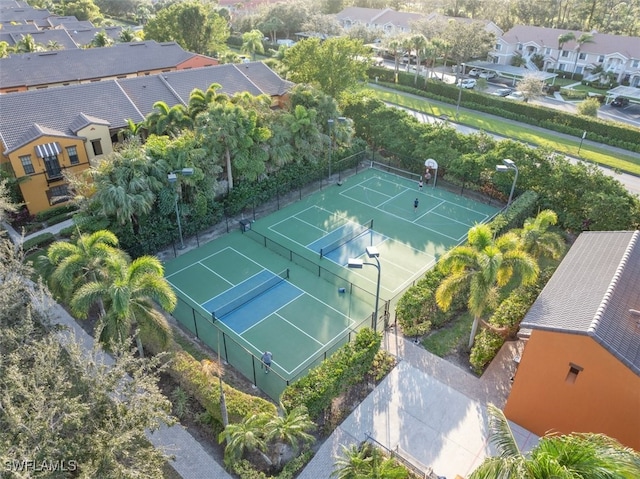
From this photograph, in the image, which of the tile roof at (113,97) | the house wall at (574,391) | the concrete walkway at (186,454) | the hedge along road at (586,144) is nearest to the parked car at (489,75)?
the hedge along road at (586,144)

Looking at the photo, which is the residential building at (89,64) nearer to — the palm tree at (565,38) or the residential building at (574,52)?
the residential building at (574,52)

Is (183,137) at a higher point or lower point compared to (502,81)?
higher

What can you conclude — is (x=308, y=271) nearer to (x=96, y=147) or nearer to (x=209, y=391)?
(x=209, y=391)

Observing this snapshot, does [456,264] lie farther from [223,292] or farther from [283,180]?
[283,180]

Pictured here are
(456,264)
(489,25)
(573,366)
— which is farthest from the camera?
(489,25)

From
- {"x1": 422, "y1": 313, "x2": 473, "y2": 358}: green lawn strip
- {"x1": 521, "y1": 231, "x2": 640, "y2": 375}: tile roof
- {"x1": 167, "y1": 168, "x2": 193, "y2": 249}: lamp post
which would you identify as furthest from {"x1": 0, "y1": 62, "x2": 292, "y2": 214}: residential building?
{"x1": 521, "y1": 231, "x2": 640, "y2": 375}: tile roof

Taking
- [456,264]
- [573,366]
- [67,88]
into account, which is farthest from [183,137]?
[573,366]
